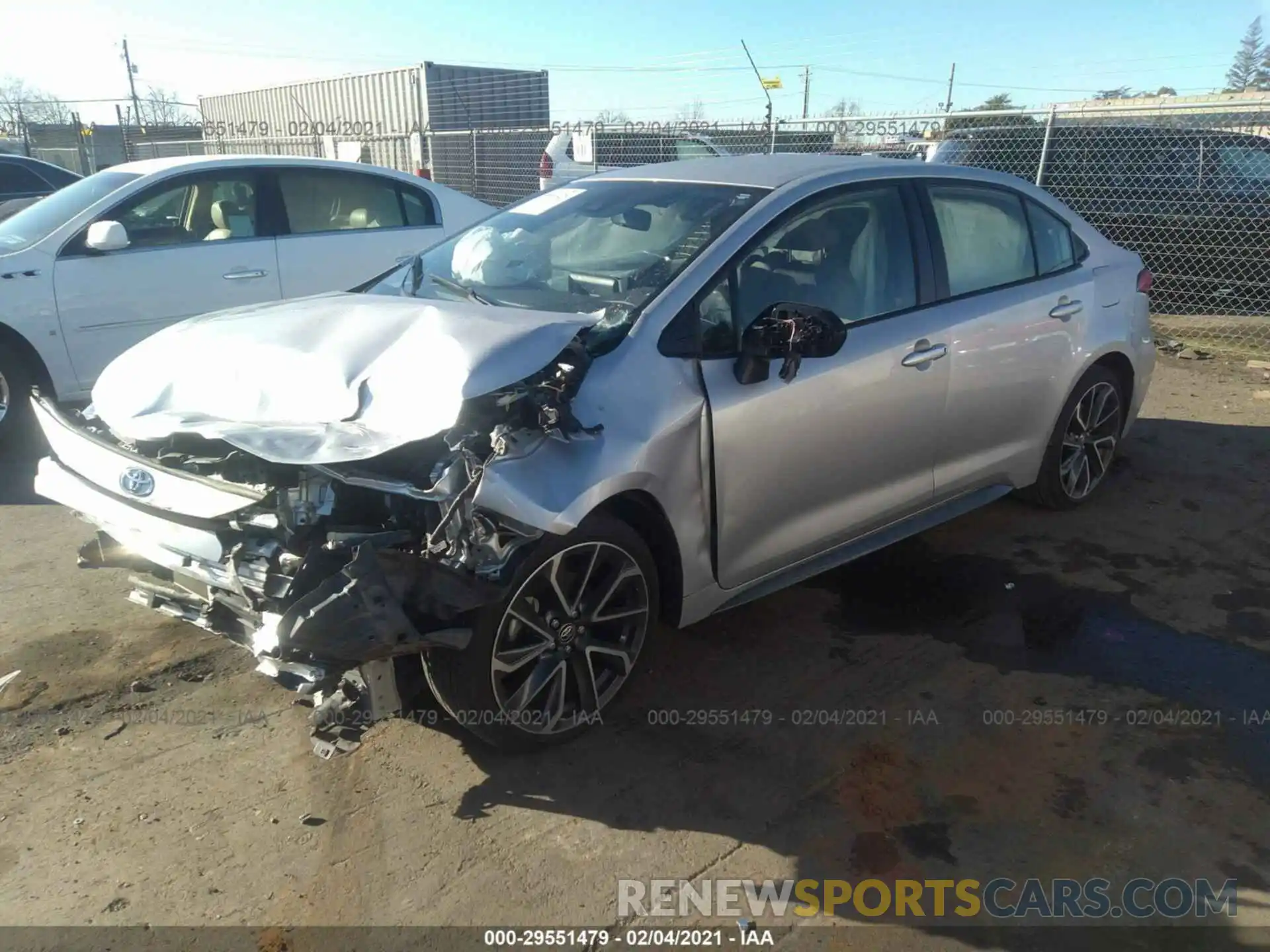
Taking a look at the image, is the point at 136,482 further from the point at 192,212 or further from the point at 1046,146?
the point at 1046,146

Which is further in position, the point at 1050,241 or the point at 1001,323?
the point at 1050,241

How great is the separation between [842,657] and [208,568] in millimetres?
2326

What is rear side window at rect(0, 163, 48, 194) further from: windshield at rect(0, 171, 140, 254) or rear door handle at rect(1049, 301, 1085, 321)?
rear door handle at rect(1049, 301, 1085, 321)

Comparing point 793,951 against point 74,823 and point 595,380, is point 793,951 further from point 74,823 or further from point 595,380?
point 74,823

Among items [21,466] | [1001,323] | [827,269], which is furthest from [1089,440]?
[21,466]

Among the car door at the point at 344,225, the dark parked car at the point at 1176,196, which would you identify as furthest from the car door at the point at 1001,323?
the dark parked car at the point at 1176,196

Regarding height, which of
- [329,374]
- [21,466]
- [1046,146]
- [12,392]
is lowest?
[21,466]

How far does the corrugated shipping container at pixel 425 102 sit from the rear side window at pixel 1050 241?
13.4 m

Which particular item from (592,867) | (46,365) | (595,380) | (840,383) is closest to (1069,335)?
(840,383)

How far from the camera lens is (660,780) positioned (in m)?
3.07

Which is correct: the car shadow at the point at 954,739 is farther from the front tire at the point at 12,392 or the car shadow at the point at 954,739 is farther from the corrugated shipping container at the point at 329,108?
the corrugated shipping container at the point at 329,108

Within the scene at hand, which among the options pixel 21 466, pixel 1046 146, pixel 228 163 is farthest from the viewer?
pixel 1046 146

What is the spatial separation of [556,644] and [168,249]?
15.3 feet

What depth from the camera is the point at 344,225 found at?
23.2 ft
